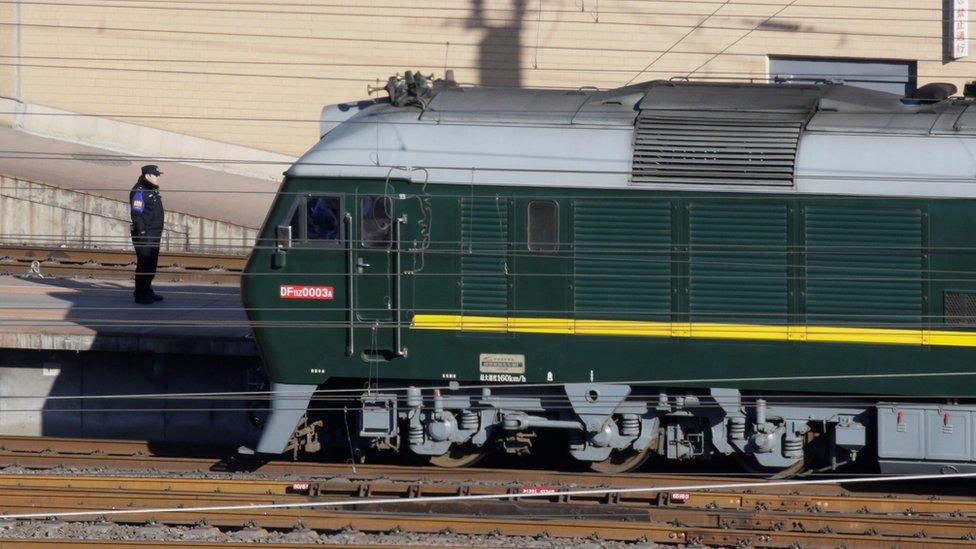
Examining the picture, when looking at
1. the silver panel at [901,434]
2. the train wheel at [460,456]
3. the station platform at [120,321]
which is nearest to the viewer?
the silver panel at [901,434]

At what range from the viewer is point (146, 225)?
16.6 m

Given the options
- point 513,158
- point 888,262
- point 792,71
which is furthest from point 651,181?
point 792,71

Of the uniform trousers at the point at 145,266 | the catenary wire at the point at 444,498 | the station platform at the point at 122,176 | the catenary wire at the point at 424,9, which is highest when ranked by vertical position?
the catenary wire at the point at 424,9

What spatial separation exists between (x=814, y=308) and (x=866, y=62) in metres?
16.3

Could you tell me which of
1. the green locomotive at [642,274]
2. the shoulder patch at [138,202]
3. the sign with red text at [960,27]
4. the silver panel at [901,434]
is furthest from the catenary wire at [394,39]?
the silver panel at [901,434]

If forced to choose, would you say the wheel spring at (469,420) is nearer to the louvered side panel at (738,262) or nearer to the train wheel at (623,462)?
the train wheel at (623,462)

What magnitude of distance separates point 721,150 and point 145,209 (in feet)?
25.4

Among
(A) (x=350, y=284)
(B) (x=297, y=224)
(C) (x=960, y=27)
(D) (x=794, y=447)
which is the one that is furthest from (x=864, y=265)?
(C) (x=960, y=27)

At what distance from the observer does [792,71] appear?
27.6 meters

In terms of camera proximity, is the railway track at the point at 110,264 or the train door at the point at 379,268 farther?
the railway track at the point at 110,264

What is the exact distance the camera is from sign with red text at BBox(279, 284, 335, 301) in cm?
1320

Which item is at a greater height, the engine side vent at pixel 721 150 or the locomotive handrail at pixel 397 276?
the engine side vent at pixel 721 150

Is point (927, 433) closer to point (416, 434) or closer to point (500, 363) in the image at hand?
point (500, 363)

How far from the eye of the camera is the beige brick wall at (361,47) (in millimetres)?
27344
